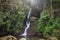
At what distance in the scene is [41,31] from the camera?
12461 millimetres

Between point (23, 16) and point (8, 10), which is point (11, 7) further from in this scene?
point (23, 16)

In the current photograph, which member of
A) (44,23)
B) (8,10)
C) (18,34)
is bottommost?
(18,34)

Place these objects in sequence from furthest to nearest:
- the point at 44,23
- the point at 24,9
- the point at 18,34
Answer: the point at 24,9, the point at 18,34, the point at 44,23

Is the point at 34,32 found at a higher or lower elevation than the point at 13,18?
lower

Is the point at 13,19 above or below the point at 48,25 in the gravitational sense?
above

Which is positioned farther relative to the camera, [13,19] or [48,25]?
[13,19]

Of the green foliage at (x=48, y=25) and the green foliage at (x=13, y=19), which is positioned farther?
the green foliage at (x=13, y=19)

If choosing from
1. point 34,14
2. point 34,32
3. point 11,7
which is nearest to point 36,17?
point 34,14

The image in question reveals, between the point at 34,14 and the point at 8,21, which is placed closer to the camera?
the point at 8,21

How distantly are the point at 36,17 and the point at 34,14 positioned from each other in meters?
0.71

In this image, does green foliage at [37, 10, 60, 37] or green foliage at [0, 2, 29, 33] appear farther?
green foliage at [0, 2, 29, 33]

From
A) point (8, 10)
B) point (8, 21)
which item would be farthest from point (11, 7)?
point (8, 21)

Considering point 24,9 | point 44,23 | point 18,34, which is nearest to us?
point 44,23

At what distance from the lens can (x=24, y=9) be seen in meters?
15.0
